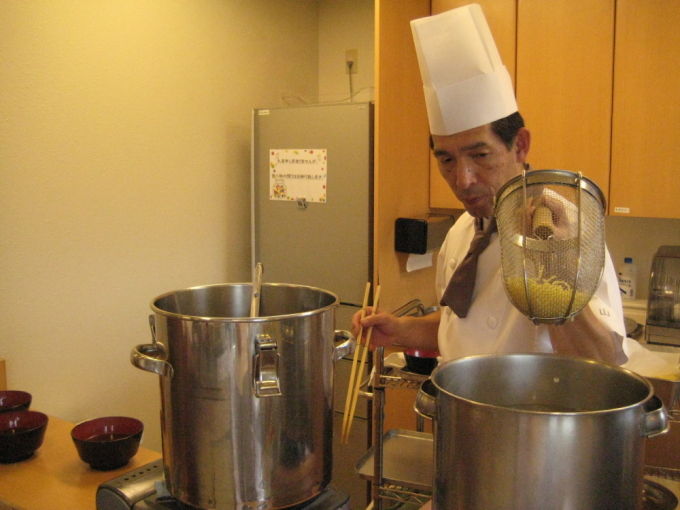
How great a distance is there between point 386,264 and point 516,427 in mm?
1847

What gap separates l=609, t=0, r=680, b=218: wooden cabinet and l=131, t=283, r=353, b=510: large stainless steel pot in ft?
5.32

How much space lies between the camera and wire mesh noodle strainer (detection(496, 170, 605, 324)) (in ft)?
2.65

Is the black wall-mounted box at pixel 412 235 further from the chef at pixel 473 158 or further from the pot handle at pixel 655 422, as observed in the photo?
the pot handle at pixel 655 422

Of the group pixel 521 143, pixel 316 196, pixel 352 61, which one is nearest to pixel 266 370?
pixel 521 143

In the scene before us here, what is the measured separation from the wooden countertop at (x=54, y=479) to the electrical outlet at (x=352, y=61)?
2015 millimetres

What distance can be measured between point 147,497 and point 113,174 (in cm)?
147

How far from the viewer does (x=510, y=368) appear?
79 cm

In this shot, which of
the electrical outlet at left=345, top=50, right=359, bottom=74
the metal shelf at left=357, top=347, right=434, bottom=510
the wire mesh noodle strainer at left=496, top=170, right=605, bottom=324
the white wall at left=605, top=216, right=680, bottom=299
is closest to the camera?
the wire mesh noodle strainer at left=496, top=170, right=605, bottom=324

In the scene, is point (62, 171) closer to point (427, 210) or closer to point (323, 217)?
point (323, 217)

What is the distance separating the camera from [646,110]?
2150 mm

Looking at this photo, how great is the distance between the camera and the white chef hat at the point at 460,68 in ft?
4.36

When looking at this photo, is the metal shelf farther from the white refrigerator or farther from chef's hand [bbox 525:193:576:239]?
the white refrigerator

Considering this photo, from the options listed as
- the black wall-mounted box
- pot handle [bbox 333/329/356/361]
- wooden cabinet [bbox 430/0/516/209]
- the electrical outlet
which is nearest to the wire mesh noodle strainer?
pot handle [bbox 333/329/356/361]

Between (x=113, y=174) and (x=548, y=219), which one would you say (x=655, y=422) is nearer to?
(x=548, y=219)
